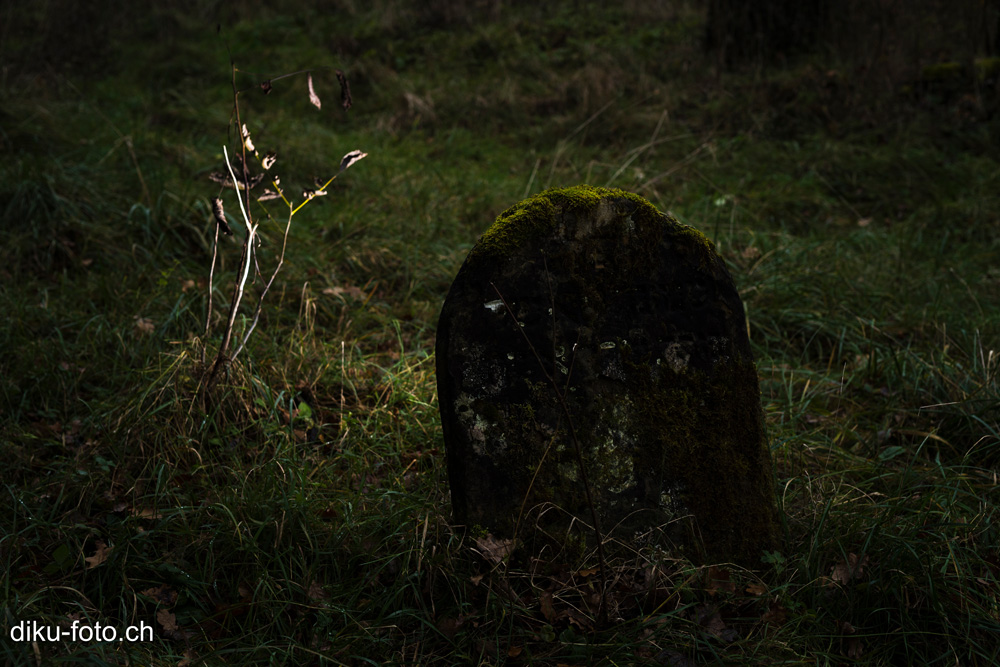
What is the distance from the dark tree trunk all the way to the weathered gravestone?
6.58m

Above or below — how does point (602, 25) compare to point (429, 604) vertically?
above

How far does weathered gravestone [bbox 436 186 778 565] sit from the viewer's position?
1.93 m

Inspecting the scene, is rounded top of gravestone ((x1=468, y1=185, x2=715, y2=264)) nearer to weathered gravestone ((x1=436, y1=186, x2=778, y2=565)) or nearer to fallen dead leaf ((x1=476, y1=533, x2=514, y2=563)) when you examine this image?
weathered gravestone ((x1=436, y1=186, x2=778, y2=565))

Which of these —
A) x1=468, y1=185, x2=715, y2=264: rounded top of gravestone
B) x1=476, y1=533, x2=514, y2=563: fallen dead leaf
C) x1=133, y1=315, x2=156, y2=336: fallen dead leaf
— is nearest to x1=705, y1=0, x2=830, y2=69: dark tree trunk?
x1=468, y1=185, x2=715, y2=264: rounded top of gravestone

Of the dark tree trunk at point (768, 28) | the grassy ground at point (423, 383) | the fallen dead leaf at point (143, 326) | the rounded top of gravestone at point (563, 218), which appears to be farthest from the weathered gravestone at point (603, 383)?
the dark tree trunk at point (768, 28)

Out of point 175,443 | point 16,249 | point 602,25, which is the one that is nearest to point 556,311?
point 175,443

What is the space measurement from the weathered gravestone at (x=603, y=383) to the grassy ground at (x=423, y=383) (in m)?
0.15

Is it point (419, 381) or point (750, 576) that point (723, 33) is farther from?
point (750, 576)

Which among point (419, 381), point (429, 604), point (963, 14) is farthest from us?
point (963, 14)

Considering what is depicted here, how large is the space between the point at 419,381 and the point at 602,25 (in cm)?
803

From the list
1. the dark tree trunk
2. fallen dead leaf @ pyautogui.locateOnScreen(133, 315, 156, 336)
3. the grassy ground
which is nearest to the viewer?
the grassy ground

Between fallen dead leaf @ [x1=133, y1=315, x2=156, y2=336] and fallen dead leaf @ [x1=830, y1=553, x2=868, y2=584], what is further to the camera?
fallen dead leaf @ [x1=133, y1=315, x2=156, y2=336]

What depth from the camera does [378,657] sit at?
181 cm

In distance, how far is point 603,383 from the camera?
6.58 ft
